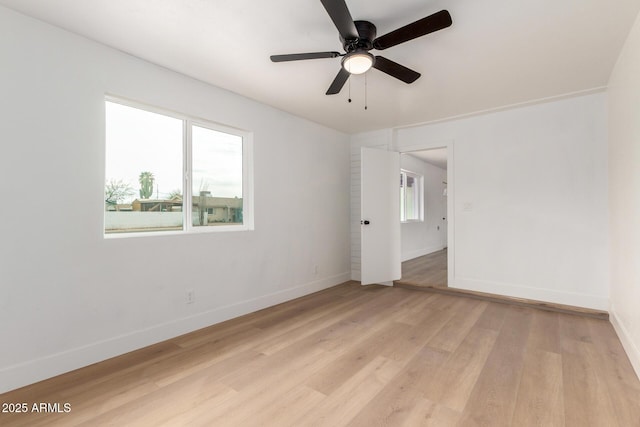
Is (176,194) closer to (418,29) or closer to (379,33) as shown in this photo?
(379,33)

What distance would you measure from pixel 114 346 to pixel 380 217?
348 cm

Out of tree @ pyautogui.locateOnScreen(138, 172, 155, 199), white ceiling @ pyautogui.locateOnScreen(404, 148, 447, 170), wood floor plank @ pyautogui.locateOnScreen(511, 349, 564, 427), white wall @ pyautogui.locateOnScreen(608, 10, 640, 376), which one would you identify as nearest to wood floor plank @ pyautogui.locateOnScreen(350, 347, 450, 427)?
wood floor plank @ pyautogui.locateOnScreen(511, 349, 564, 427)

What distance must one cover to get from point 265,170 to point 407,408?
277 cm

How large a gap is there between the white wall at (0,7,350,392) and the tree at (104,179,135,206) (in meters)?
0.14

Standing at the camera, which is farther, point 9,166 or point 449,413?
point 9,166

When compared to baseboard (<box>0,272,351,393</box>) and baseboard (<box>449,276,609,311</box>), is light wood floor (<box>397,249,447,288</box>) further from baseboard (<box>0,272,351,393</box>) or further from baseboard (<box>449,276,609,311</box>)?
baseboard (<box>0,272,351,393</box>)

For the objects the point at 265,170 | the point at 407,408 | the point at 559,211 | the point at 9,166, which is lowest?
the point at 407,408

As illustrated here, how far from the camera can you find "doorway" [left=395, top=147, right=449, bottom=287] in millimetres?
5887

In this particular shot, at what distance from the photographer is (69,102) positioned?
2.18 m

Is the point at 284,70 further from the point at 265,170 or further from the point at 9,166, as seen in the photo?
the point at 9,166

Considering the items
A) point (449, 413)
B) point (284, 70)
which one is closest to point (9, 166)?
point (284, 70)

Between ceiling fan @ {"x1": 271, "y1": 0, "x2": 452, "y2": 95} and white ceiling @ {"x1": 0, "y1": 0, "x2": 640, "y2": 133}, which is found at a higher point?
white ceiling @ {"x1": 0, "y1": 0, "x2": 640, "y2": 133}

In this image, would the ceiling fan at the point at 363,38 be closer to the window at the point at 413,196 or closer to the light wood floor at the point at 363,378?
the light wood floor at the point at 363,378

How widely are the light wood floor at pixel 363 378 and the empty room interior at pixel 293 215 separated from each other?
0.06 ft
